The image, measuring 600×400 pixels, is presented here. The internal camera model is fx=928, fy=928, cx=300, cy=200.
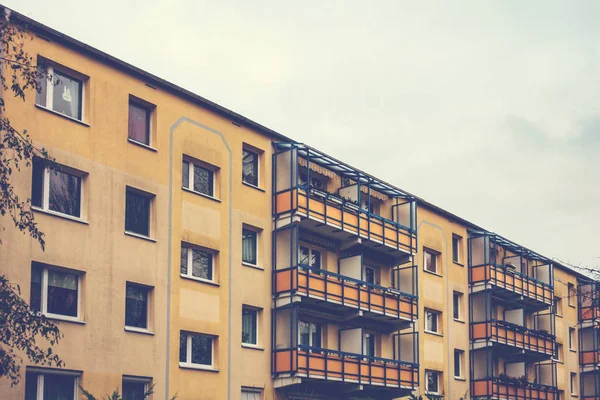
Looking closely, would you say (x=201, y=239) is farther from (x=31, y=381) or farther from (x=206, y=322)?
(x=31, y=381)

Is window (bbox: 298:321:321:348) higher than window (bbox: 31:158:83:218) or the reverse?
the reverse

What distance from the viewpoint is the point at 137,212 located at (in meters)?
31.7

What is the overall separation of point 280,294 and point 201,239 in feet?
15.9

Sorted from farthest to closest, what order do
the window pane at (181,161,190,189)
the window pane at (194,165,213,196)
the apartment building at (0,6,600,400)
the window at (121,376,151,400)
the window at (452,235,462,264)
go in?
the window at (452,235,462,264) < the window pane at (194,165,213,196) < the window pane at (181,161,190,189) < the window at (121,376,151,400) < the apartment building at (0,6,600,400)

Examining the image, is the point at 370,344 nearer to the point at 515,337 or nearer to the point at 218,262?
the point at 218,262

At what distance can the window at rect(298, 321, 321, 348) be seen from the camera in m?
39.1

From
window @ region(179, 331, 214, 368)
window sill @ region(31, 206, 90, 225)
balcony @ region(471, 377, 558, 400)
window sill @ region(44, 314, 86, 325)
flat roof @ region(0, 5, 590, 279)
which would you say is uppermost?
flat roof @ region(0, 5, 590, 279)

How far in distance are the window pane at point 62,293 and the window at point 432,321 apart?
23.4 meters

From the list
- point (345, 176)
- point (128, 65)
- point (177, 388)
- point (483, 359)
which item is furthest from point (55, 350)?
point (483, 359)

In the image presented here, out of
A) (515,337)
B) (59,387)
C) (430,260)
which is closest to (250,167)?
(59,387)

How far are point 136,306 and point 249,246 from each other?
695cm

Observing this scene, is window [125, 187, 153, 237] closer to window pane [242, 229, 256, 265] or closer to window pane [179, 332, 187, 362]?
window pane [179, 332, 187, 362]

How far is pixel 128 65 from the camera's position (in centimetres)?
3172

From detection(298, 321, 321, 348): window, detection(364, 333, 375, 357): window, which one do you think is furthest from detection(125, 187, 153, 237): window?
detection(364, 333, 375, 357): window
